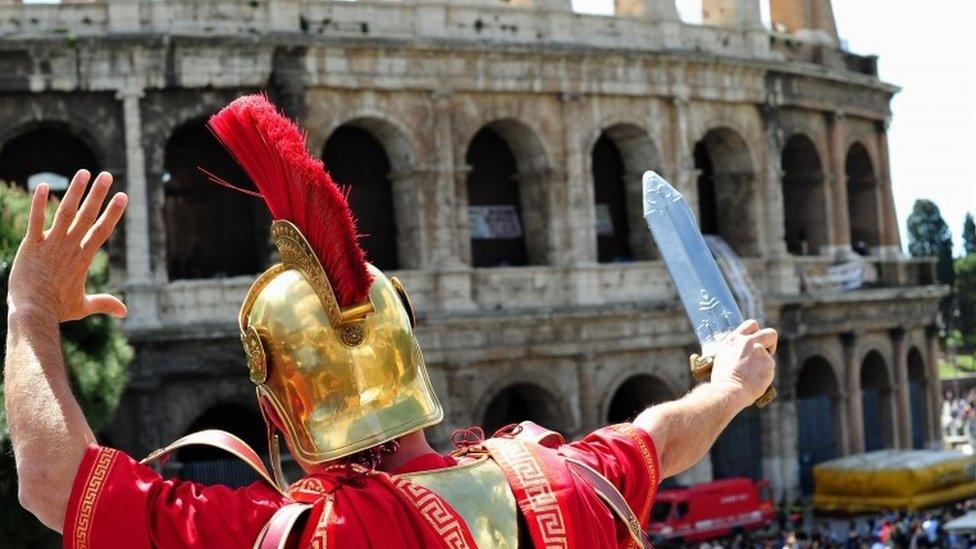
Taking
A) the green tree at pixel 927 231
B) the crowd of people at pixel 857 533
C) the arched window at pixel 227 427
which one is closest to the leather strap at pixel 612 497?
the crowd of people at pixel 857 533

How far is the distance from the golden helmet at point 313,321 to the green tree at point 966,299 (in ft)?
228

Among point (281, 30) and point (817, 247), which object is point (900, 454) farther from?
point (281, 30)

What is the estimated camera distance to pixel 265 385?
362cm

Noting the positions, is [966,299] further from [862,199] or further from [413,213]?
[413,213]

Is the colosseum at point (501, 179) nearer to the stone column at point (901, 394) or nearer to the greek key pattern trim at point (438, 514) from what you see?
the stone column at point (901, 394)

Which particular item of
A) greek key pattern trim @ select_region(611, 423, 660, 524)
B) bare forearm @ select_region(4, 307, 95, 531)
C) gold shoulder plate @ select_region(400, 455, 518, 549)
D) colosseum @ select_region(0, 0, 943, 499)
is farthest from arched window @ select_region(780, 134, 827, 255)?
bare forearm @ select_region(4, 307, 95, 531)

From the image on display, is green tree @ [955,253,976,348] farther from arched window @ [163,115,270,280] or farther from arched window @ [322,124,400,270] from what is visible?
arched window @ [163,115,270,280]

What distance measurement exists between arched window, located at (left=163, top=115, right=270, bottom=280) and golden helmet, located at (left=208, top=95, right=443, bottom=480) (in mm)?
20981

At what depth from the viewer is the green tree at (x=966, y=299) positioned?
7031 cm

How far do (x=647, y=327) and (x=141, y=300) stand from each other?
29.9 feet

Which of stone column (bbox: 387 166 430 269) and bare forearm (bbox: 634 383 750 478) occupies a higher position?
stone column (bbox: 387 166 430 269)

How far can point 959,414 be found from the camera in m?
51.8

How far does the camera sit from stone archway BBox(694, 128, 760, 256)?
29266mm

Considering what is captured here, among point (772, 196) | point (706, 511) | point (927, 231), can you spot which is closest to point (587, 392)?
point (706, 511)
